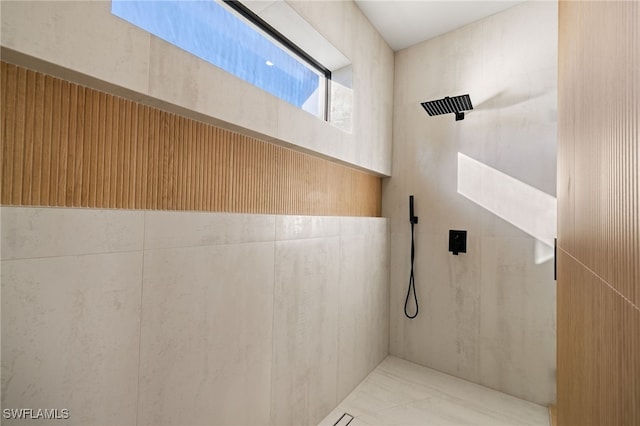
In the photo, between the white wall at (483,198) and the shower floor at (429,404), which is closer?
the shower floor at (429,404)

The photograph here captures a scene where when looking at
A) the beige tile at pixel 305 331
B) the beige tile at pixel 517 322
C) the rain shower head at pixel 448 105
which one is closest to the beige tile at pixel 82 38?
the beige tile at pixel 305 331

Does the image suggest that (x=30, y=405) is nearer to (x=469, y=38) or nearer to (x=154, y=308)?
(x=154, y=308)

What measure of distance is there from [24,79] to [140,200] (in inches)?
16.3

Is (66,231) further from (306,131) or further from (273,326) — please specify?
(306,131)

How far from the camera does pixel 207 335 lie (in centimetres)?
122

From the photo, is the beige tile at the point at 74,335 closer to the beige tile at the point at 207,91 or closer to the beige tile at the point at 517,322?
the beige tile at the point at 207,91

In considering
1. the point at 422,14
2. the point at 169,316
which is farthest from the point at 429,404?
the point at 422,14

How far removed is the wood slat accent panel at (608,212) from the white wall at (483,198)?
5.72 ft

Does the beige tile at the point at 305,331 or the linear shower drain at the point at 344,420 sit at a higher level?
the beige tile at the point at 305,331

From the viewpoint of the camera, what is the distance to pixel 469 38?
2.45m

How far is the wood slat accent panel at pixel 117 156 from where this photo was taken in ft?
2.59

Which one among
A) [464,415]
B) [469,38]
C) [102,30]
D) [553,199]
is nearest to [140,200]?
[102,30]

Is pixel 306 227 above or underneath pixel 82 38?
underneath

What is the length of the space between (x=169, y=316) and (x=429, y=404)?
1.83 m
